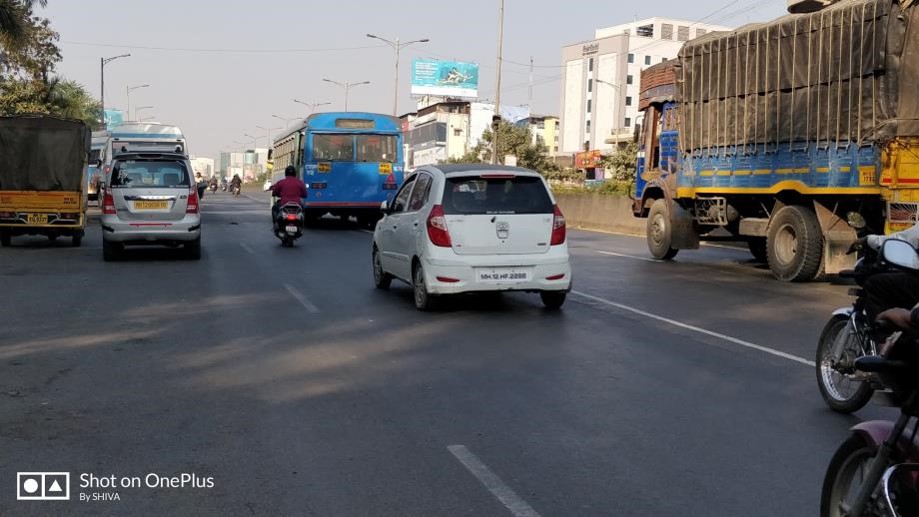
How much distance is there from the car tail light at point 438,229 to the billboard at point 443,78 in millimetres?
97757

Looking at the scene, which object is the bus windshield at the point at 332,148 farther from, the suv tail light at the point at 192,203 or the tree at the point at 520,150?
the tree at the point at 520,150

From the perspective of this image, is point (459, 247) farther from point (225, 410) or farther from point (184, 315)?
point (225, 410)

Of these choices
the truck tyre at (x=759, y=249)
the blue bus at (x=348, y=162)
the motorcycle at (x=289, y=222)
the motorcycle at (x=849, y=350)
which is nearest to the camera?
the motorcycle at (x=849, y=350)

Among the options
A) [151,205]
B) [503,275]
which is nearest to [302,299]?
→ [503,275]

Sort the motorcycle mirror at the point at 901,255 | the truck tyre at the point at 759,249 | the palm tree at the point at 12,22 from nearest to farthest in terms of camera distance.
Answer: the motorcycle mirror at the point at 901,255 → the truck tyre at the point at 759,249 → the palm tree at the point at 12,22

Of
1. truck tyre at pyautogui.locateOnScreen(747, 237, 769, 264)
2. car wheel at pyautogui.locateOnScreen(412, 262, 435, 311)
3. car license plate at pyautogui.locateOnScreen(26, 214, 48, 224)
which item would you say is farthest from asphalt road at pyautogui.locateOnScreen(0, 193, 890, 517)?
car license plate at pyautogui.locateOnScreen(26, 214, 48, 224)

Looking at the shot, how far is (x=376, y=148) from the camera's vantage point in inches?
1101

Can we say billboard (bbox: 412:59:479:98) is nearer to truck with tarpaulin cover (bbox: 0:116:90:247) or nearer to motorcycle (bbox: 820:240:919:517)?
truck with tarpaulin cover (bbox: 0:116:90:247)

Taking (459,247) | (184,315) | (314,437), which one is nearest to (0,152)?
(184,315)

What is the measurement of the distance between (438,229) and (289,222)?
10.0 meters

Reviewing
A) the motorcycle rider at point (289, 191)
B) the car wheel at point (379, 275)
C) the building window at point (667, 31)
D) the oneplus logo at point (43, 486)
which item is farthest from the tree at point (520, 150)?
the building window at point (667, 31)

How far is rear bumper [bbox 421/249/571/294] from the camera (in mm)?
10836

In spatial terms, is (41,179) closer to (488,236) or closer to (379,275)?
(379,275)

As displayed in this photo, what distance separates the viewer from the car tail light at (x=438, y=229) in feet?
35.8
